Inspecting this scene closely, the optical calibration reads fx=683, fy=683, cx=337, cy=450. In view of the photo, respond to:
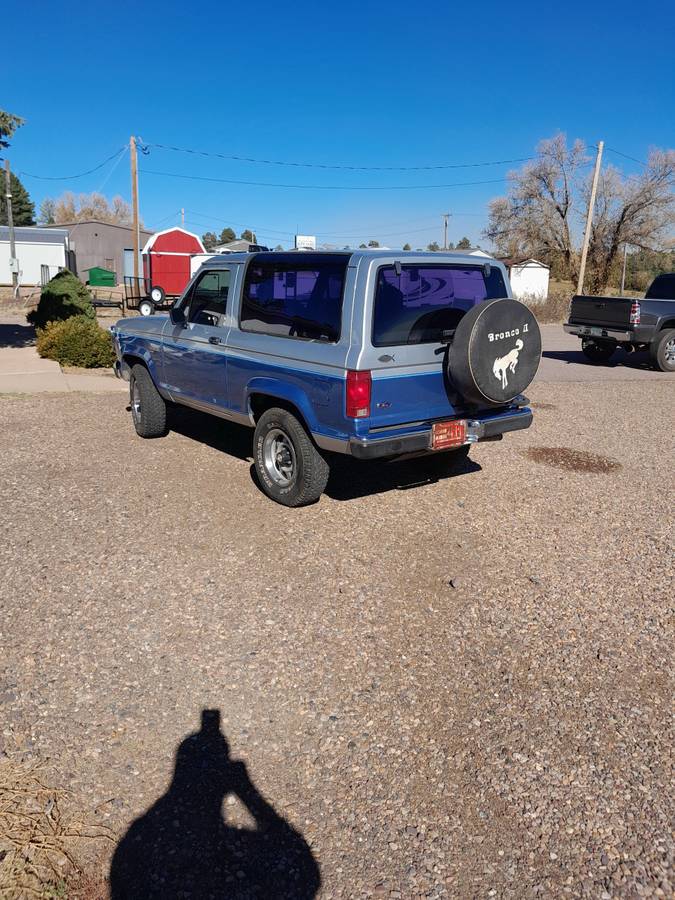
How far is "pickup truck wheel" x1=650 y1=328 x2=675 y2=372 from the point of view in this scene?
13857 mm

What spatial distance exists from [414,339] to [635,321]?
9.98 metres

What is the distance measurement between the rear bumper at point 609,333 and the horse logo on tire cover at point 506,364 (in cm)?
943

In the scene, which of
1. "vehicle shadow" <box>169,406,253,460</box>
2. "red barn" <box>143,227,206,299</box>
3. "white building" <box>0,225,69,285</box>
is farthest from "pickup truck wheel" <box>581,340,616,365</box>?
"white building" <box>0,225,69,285</box>

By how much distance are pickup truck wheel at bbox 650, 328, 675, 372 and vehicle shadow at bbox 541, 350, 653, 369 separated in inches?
12.0

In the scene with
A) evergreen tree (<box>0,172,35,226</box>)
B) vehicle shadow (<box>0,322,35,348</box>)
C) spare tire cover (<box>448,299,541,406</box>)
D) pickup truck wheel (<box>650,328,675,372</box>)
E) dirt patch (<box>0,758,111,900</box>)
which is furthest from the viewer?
evergreen tree (<box>0,172,35,226</box>)

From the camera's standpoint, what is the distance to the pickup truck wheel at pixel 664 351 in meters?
13.9

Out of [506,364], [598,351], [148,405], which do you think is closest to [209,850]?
[506,364]

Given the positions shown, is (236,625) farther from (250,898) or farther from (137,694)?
(250,898)

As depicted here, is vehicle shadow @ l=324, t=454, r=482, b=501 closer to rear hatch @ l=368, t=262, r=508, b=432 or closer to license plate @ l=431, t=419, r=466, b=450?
license plate @ l=431, t=419, r=466, b=450

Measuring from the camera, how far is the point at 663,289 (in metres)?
14.4

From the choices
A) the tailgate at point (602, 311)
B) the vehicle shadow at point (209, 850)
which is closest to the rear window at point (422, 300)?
the vehicle shadow at point (209, 850)

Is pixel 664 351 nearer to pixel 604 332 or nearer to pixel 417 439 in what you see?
pixel 604 332

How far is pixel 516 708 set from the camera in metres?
3.16

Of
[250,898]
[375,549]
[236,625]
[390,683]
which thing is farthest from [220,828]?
[375,549]
